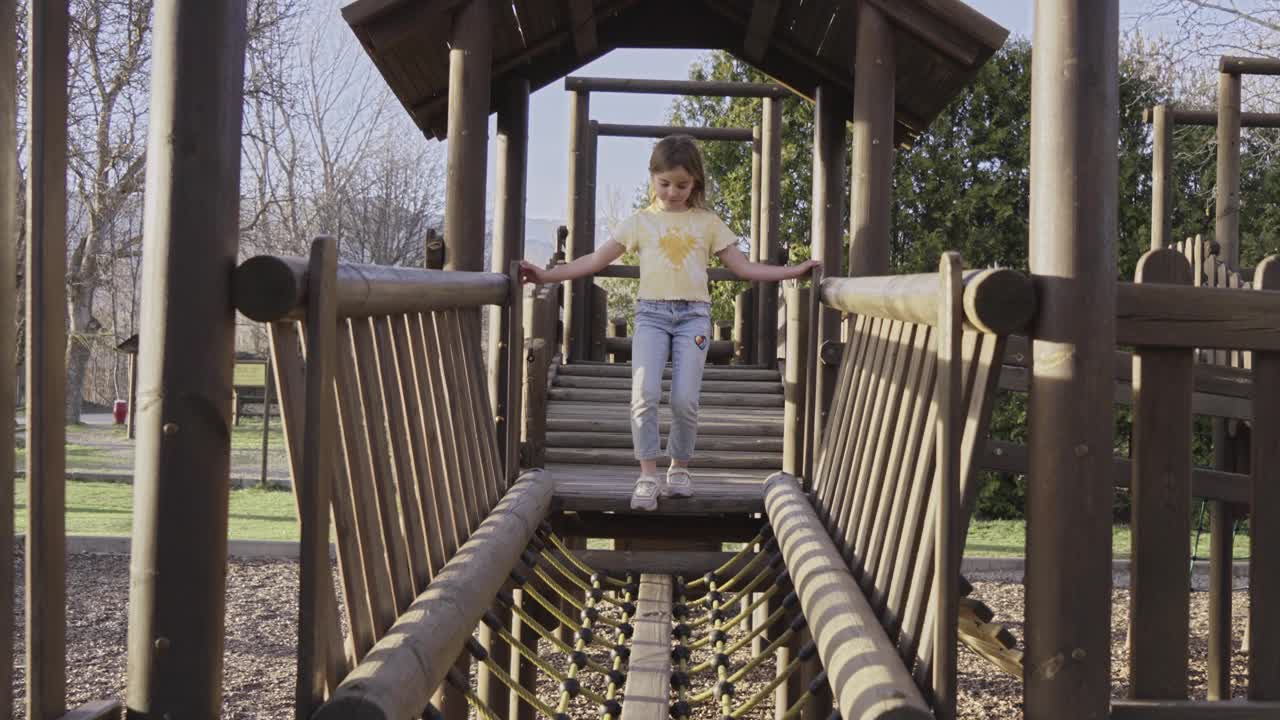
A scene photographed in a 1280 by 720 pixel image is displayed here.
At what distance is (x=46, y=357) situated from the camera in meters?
2.41

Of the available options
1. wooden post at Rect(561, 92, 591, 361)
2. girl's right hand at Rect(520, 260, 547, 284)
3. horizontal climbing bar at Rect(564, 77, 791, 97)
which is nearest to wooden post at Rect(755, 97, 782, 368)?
horizontal climbing bar at Rect(564, 77, 791, 97)

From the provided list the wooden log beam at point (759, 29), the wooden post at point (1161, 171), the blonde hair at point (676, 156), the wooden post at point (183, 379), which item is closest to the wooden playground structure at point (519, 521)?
the wooden post at point (183, 379)

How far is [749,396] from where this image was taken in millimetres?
9273

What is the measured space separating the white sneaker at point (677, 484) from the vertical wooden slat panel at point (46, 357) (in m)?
3.31

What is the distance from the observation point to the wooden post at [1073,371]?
2.60 meters

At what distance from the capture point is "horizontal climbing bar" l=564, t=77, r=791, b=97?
11.7m

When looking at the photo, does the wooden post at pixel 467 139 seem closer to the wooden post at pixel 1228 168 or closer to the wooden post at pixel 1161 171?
the wooden post at pixel 1161 171

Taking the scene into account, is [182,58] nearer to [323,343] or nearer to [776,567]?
[323,343]

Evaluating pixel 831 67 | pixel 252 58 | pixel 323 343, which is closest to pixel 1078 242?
pixel 323 343

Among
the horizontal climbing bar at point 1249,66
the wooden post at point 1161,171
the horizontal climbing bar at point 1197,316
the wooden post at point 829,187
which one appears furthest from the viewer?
Result: the wooden post at point 1161,171

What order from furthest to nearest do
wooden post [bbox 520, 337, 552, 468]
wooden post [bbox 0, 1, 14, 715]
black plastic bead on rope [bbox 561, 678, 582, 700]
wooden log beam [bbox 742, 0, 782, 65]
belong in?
wooden log beam [bbox 742, 0, 782, 65] < wooden post [bbox 520, 337, 552, 468] < black plastic bead on rope [bbox 561, 678, 582, 700] < wooden post [bbox 0, 1, 14, 715]

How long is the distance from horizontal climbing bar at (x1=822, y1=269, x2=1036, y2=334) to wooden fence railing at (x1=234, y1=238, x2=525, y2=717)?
119 cm

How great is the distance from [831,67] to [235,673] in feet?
17.2

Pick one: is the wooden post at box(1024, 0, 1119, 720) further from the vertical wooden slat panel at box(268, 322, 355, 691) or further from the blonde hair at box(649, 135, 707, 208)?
the blonde hair at box(649, 135, 707, 208)
